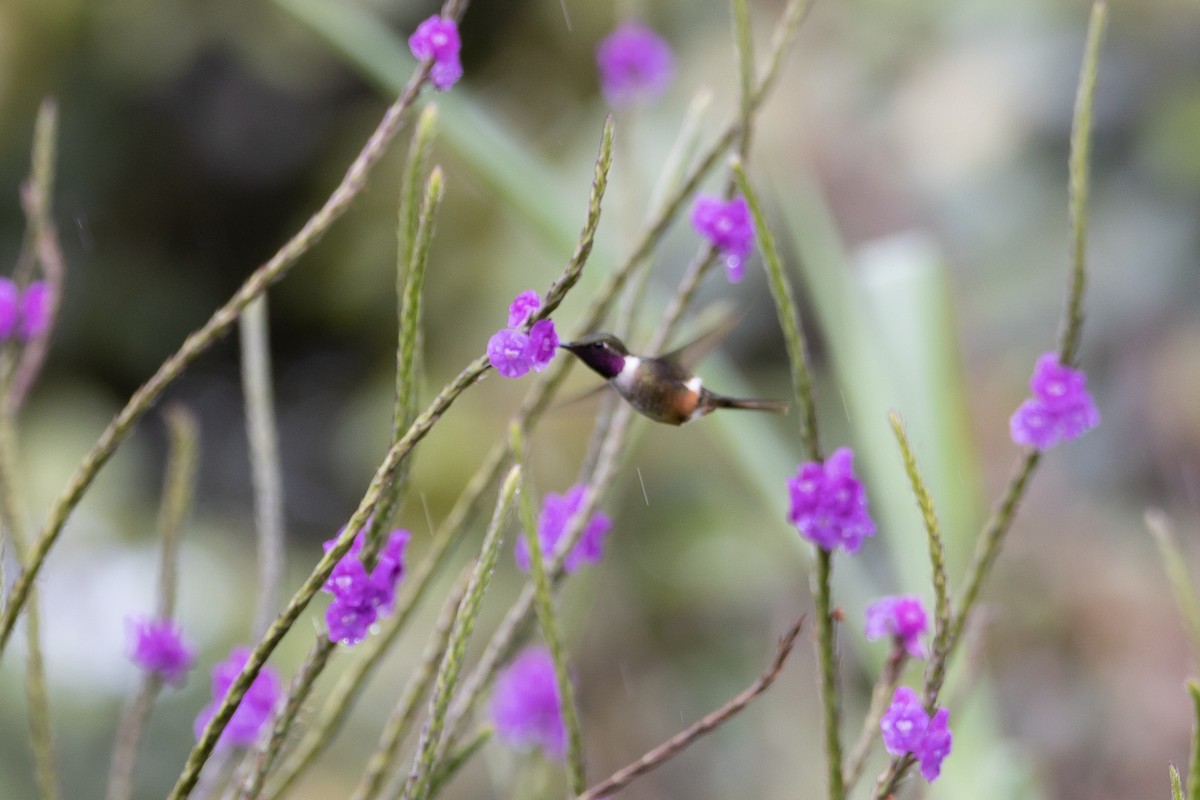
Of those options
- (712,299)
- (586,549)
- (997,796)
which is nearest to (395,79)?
(586,549)

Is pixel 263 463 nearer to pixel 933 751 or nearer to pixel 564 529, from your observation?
pixel 564 529

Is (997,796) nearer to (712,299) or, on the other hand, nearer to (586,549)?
(586,549)

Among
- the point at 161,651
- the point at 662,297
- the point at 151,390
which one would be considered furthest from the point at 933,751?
the point at 662,297

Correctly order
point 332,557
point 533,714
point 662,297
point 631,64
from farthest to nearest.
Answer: point 662,297, point 631,64, point 533,714, point 332,557

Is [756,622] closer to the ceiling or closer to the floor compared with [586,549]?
closer to the ceiling

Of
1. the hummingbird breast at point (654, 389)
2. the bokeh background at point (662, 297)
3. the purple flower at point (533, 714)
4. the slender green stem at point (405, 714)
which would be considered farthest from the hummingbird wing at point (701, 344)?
the bokeh background at point (662, 297)

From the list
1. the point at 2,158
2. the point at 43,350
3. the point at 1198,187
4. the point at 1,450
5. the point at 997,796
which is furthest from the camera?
the point at 2,158
